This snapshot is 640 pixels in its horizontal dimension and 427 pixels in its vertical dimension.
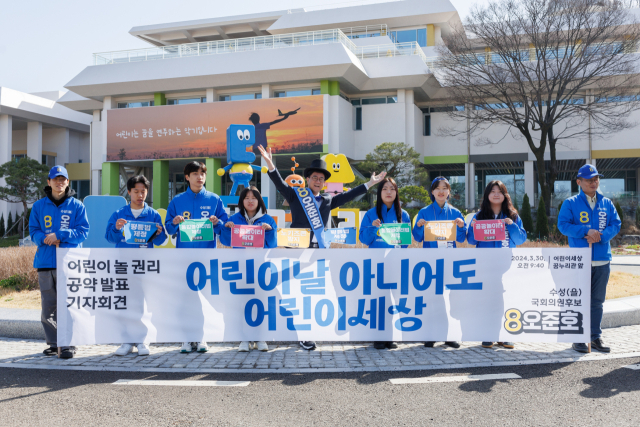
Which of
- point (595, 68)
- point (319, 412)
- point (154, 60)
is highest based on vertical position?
point (154, 60)

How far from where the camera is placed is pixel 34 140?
123 feet

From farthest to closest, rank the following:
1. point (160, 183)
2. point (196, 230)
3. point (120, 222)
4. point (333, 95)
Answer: point (160, 183) → point (333, 95) → point (196, 230) → point (120, 222)

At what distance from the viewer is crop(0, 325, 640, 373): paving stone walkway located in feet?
15.5

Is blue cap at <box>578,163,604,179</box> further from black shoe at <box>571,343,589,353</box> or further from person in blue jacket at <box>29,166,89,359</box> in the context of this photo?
person in blue jacket at <box>29,166,89,359</box>

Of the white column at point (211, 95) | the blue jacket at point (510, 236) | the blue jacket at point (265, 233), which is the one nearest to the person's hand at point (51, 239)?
the blue jacket at point (265, 233)

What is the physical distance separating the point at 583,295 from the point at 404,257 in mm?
1965

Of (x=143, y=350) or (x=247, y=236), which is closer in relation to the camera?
(x=143, y=350)

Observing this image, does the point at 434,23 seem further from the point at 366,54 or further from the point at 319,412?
the point at 319,412

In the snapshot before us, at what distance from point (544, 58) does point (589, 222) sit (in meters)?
21.9

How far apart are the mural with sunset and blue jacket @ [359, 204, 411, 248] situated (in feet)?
73.8

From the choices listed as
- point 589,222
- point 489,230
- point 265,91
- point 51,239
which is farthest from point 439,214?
point 265,91

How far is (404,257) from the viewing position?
5227 millimetres

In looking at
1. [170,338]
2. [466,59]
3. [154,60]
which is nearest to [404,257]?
[170,338]

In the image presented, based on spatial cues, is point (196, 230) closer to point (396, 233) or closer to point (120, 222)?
point (120, 222)
